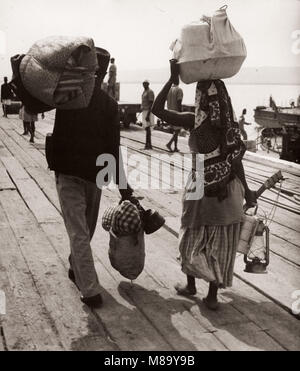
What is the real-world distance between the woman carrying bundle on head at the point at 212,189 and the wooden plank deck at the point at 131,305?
309 mm

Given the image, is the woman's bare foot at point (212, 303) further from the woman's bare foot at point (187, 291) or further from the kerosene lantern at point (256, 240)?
the kerosene lantern at point (256, 240)

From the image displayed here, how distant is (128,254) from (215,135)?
1149 mm

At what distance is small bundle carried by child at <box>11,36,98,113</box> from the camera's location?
3.04 metres

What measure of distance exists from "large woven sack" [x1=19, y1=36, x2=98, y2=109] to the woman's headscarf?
0.83 meters

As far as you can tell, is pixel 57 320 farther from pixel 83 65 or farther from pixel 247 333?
pixel 83 65

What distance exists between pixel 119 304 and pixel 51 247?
1.35 metres

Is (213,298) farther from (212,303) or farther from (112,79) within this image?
(112,79)

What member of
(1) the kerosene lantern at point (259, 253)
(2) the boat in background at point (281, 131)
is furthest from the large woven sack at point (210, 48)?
(2) the boat in background at point (281, 131)

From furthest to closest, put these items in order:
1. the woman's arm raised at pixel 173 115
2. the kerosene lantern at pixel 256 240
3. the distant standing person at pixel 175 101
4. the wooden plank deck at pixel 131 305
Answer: the distant standing person at pixel 175 101 → the kerosene lantern at pixel 256 240 → the woman's arm raised at pixel 173 115 → the wooden plank deck at pixel 131 305

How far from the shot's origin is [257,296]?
3.72 metres

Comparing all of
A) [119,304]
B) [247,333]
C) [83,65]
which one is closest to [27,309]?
[119,304]

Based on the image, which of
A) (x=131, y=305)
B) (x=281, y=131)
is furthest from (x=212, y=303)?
(x=281, y=131)

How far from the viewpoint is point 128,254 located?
12.1ft

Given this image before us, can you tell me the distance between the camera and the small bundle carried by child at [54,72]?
120 inches
